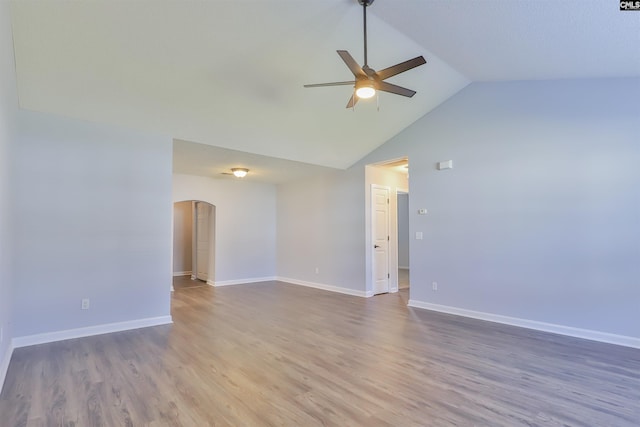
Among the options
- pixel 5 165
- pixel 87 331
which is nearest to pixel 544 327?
pixel 87 331

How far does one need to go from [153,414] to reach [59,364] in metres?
1.56

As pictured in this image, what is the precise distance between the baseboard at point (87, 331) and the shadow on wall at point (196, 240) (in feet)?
11.1

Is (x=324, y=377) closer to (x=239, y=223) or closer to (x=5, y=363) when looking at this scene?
(x=5, y=363)

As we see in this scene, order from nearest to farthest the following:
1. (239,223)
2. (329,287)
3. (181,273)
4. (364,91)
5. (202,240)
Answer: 1. (364,91)
2. (329,287)
3. (239,223)
4. (202,240)
5. (181,273)

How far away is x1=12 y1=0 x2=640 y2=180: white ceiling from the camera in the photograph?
290cm

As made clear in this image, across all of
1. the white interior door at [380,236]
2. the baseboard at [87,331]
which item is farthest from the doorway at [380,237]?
the baseboard at [87,331]

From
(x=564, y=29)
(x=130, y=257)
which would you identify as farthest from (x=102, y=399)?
(x=564, y=29)

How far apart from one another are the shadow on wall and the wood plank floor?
12.1ft

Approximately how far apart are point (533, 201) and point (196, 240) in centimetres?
785

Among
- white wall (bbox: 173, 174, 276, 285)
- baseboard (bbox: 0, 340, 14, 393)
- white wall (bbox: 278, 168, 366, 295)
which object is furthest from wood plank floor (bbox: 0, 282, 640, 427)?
white wall (bbox: 173, 174, 276, 285)

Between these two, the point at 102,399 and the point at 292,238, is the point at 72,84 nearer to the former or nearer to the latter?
the point at 102,399

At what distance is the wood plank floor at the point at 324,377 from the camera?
2221 millimetres

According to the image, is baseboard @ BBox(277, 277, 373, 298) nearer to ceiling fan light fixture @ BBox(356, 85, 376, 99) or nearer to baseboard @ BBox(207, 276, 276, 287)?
baseboard @ BBox(207, 276, 276, 287)

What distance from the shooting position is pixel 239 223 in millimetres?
8070
